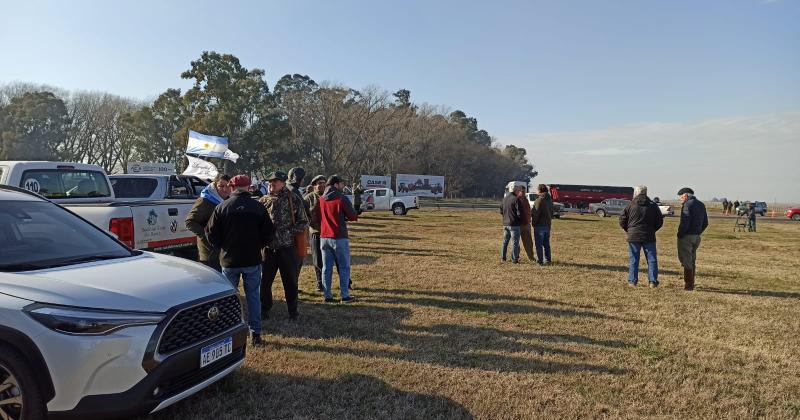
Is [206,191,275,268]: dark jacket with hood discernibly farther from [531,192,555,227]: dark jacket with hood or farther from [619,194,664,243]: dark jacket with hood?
[531,192,555,227]: dark jacket with hood

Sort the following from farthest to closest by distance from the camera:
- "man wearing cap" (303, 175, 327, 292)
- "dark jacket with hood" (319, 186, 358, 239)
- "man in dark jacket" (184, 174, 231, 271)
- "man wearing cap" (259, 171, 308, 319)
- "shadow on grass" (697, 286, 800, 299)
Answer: "shadow on grass" (697, 286, 800, 299)
"man wearing cap" (303, 175, 327, 292)
"dark jacket with hood" (319, 186, 358, 239)
"man wearing cap" (259, 171, 308, 319)
"man in dark jacket" (184, 174, 231, 271)

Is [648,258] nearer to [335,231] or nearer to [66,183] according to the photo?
[335,231]

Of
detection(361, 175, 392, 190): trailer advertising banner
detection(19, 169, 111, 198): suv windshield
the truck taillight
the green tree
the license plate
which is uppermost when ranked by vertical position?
the green tree

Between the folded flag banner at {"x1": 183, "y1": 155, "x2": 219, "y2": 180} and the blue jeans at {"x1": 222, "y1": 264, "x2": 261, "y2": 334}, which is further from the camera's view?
the folded flag banner at {"x1": 183, "y1": 155, "x2": 219, "y2": 180}

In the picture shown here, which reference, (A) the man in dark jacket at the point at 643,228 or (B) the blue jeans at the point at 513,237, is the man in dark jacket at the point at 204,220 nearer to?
(B) the blue jeans at the point at 513,237

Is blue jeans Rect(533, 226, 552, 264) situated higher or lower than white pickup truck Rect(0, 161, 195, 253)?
lower

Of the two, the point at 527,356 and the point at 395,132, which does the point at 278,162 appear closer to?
the point at 395,132

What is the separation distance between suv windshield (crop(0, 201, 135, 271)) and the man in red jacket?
3.14m

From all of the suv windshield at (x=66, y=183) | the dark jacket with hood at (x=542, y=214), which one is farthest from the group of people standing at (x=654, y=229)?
the suv windshield at (x=66, y=183)

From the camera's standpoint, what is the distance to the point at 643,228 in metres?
8.83

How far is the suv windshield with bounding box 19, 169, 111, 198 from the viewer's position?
22.4 ft

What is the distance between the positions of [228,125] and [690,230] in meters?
41.9

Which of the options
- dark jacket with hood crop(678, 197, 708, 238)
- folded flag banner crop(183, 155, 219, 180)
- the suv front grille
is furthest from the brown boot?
folded flag banner crop(183, 155, 219, 180)


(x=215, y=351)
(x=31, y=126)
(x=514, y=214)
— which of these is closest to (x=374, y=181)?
(x=31, y=126)
